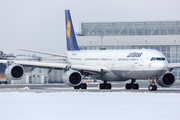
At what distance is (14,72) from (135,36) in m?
36.5

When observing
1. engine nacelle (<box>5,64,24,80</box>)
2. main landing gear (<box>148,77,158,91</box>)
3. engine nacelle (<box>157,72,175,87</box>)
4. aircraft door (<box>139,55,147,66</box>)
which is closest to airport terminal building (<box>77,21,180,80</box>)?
engine nacelle (<box>5,64,24,80</box>)

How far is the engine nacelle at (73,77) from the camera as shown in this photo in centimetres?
2922

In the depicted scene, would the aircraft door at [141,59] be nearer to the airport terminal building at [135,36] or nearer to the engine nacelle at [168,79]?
the engine nacelle at [168,79]

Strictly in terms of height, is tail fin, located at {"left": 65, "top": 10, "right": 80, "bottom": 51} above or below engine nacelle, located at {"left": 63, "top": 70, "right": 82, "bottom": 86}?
above

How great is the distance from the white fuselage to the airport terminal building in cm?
3002

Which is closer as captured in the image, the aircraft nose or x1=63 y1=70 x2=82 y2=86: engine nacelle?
the aircraft nose

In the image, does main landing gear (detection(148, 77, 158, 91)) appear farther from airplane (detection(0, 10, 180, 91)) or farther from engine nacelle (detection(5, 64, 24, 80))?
engine nacelle (detection(5, 64, 24, 80))

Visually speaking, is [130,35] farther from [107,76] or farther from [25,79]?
[107,76]

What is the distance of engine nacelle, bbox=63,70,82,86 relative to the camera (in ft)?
95.9

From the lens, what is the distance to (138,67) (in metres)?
28.4
